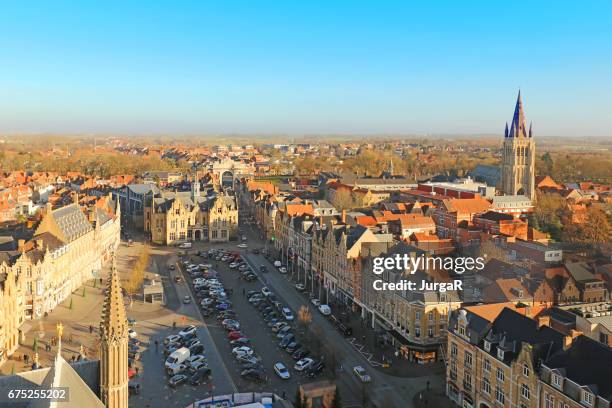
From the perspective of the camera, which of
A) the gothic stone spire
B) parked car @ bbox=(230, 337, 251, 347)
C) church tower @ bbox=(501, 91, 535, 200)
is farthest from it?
church tower @ bbox=(501, 91, 535, 200)

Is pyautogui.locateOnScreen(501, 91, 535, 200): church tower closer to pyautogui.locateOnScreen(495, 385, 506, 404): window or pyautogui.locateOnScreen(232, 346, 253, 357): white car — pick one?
pyautogui.locateOnScreen(232, 346, 253, 357): white car

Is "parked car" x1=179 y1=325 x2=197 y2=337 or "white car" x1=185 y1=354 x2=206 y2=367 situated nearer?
"white car" x1=185 y1=354 x2=206 y2=367

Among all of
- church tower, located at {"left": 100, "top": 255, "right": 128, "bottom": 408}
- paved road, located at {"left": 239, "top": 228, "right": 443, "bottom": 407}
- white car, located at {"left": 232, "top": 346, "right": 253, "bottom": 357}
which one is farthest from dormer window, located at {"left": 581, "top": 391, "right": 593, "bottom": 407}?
white car, located at {"left": 232, "top": 346, "right": 253, "bottom": 357}

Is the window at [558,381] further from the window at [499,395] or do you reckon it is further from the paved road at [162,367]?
the paved road at [162,367]

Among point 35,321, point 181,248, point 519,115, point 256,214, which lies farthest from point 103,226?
point 519,115

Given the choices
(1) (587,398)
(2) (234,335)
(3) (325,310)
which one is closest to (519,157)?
(3) (325,310)

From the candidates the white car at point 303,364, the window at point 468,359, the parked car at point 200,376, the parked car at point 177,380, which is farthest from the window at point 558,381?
the parked car at point 177,380
